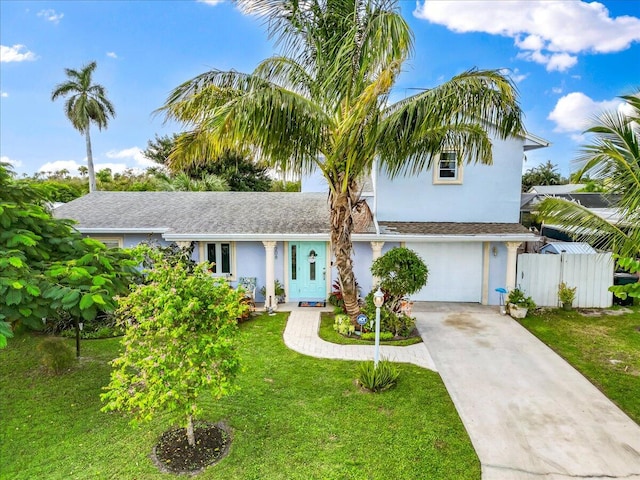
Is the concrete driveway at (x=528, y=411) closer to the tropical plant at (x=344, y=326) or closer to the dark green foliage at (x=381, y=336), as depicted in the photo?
the dark green foliage at (x=381, y=336)

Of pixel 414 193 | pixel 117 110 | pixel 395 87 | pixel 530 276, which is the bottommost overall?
pixel 530 276

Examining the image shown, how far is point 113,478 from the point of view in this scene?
524cm

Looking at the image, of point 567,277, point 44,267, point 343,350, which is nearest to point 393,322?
point 343,350

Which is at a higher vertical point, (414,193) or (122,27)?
(122,27)

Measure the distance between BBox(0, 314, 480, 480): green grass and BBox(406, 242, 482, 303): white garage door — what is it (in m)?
6.22

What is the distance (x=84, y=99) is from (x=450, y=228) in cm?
3797

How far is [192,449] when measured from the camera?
231 inches

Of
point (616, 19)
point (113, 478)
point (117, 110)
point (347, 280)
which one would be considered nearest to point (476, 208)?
point (347, 280)

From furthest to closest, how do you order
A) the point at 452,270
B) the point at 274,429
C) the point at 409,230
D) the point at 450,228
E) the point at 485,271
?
the point at 452,270 → the point at 485,271 → the point at 450,228 → the point at 409,230 → the point at 274,429

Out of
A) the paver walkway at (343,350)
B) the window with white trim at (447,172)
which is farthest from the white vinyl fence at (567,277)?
the paver walkway at (343,350)

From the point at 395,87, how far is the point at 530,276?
30.5 ft

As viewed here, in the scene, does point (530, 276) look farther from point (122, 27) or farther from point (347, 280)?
point (122, 27)

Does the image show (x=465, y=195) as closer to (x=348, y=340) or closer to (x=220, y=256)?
(x=348, y=340)

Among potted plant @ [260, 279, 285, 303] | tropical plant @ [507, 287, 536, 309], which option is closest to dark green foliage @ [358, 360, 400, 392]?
potted plant @ [260, 279, 285, 303]
